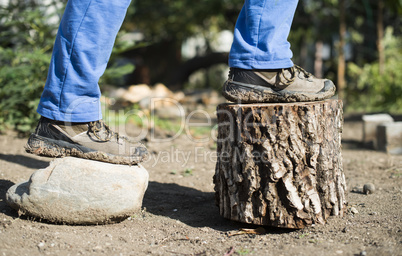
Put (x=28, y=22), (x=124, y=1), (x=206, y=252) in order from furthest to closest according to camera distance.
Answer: (x=28, y=22)
(x=124, y=1)
(x=206, y=252)

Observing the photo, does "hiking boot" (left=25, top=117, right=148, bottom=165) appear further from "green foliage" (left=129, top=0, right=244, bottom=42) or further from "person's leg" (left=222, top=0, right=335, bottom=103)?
"green foliage" (left=129, top=0, right=244, bottom=42)

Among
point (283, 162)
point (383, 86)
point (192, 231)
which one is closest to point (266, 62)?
point (283, 162)

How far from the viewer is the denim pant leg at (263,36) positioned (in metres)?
2.17

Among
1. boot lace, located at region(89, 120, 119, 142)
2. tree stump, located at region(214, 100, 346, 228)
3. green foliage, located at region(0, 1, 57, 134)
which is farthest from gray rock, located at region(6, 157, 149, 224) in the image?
green foliage, located at region(0, 1, 57, 134)

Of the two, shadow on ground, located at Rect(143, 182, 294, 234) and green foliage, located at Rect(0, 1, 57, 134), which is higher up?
green foliage, located at Rect(0, 1, 57, 134)

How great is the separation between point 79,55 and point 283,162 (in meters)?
1.19

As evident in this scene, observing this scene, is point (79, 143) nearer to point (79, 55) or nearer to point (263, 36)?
point (79, 55)

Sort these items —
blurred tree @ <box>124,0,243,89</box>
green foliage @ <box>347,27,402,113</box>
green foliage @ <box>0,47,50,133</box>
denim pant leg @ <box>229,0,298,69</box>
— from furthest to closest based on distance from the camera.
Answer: blurred tree @ <box>124,0,243,89</box>
green foliage @ <box>347,27,402,113</box>
green foliage @ <box>0,47,50,133</box>
denim pant leg @ <box>229,0,298,69</box>

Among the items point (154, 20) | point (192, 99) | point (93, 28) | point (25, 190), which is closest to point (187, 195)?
point (25, 190)

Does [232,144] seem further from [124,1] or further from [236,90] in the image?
[124,1]

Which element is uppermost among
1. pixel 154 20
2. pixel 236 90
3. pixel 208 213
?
pixel 154 20

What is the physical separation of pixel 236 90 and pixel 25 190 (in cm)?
127

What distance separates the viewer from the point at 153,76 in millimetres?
12961

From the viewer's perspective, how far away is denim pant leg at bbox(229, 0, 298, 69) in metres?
2.17
